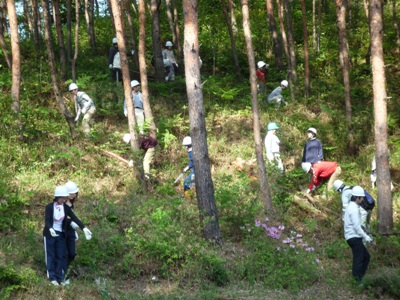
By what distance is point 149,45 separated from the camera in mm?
28812

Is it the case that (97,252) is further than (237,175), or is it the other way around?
(237,175)

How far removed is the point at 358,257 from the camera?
36.6ft

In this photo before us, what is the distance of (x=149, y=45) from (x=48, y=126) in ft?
40.5

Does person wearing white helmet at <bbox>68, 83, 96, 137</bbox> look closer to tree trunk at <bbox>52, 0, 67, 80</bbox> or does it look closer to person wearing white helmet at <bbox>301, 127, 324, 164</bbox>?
tree trunk at <bbox>52, 0, 67, 80</bbox>

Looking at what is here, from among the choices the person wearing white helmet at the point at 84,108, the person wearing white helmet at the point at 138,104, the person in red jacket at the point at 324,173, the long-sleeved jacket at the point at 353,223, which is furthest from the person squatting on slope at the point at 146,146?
the long-sleeved jacket at the point at 353,223

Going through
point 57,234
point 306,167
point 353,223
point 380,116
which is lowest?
point 353,223

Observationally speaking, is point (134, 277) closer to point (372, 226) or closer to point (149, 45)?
point (372, 226)

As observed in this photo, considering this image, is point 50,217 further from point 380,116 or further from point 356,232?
point 380,116

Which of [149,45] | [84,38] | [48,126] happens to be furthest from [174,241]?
[84,38]

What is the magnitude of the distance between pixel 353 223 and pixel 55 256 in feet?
18.2

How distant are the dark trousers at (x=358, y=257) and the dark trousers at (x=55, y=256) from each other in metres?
5.38

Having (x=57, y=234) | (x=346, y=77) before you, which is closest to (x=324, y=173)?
(x=346, y=77)

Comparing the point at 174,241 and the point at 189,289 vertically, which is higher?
the point at 174,241

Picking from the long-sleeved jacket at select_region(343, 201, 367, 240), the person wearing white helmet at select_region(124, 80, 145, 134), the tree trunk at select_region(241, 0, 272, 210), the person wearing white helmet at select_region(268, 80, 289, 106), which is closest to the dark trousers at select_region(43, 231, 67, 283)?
the long-sleeved jacket at select_region(343, 201, 367, 240)
